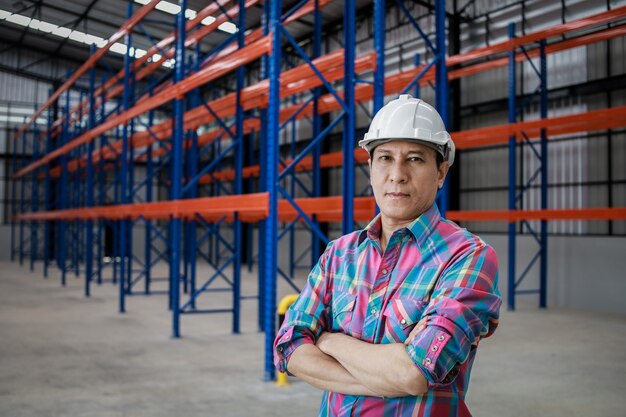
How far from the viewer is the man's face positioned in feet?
6.70

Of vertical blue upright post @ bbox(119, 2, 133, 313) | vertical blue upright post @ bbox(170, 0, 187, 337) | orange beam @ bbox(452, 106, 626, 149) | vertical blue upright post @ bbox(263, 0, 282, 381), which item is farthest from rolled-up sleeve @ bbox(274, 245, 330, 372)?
vertical blue upright post @ bbox(119, 2, 133, 313)

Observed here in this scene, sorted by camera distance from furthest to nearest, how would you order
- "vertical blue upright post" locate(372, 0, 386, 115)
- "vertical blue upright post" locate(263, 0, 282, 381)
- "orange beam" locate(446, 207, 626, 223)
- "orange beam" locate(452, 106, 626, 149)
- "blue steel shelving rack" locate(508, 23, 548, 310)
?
"blue steel shelving rack" locate(508, 23, 548, 310), "orange beam" locate(446, 207, 626, 223), "orange beam" locate(452, 106, 626, 149), "vertical blue upright post" locate(372, 0, 386, 115), "vertical blue upright post" locate(263, 0, 282, 381)

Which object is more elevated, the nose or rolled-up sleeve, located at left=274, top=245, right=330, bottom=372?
the nose

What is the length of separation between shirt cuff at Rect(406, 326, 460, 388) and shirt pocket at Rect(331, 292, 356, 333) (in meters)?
0.33

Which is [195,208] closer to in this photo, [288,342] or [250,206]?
[250,206]

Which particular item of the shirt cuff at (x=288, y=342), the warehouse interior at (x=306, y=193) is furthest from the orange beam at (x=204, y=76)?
the shirt cuff at (x=288, y=342)

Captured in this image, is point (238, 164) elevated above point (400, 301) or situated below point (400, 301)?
above

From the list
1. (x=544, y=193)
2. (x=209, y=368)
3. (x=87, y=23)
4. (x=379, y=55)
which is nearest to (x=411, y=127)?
(x=379, y=55)

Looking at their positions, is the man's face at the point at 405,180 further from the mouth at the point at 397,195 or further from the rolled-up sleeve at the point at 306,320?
the rolled-up sleeve at the point at 306,320

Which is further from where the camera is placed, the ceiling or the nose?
the ceiling

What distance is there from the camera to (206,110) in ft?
35.4

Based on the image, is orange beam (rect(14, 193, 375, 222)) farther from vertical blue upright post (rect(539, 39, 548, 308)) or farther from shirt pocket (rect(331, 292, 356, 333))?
vertical blue upright post (rect(539, 39, 548, 308))

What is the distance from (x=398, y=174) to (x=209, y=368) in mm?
6418

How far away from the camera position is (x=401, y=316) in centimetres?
191
